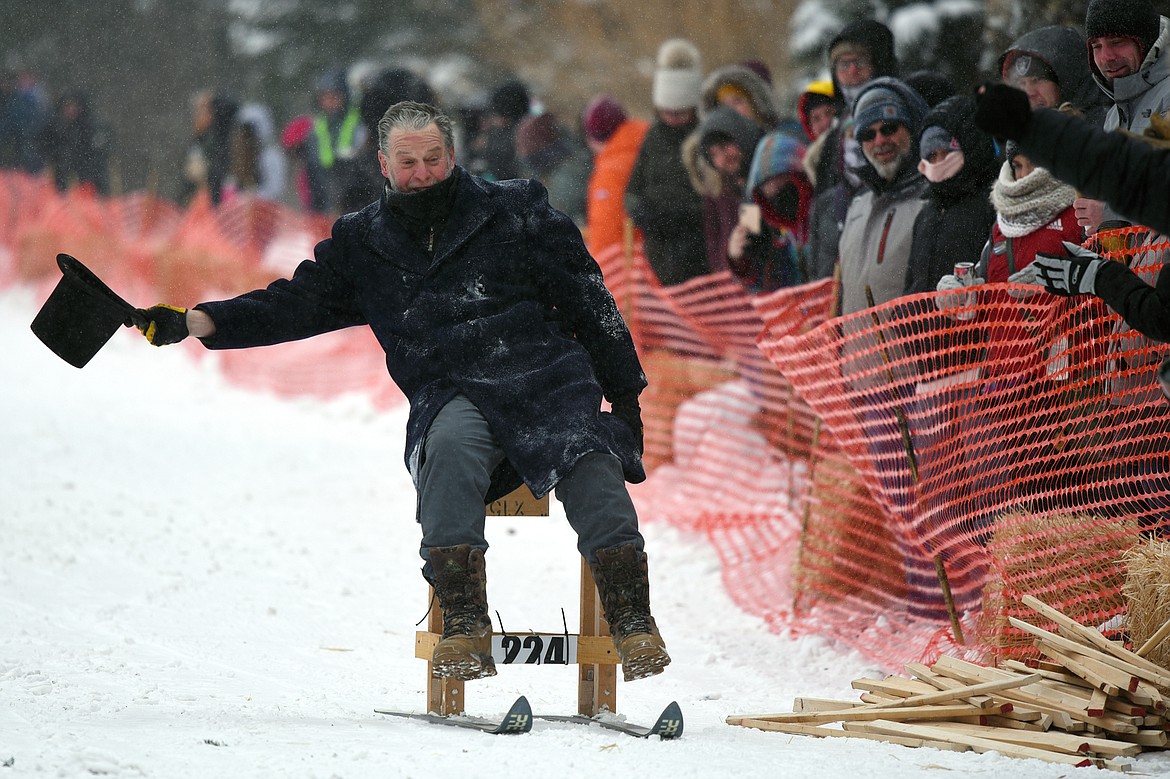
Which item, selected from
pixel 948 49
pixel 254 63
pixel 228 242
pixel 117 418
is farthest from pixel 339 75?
pixel 254 63

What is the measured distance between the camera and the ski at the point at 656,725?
430 centimetres

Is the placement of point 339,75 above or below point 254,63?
below

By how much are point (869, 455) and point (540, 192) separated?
1935mm

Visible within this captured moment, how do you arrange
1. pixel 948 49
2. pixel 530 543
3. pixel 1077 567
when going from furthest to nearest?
pixel 948 49, pixel 530 543, pixel 1077 567

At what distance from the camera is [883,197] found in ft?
21.2

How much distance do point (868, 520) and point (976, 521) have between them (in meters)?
1.00

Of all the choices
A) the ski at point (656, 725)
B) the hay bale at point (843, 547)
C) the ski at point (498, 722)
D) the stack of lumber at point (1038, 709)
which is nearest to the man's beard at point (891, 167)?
the hay bale at point (843, 547)

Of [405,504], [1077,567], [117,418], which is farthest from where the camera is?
[117,418]

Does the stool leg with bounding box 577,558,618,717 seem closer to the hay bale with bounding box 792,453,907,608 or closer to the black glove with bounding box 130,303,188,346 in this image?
the black glove with bounding box 130,303,188,346

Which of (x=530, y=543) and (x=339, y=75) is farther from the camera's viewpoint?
(x=339, y=75)

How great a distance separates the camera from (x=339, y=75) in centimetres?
1600

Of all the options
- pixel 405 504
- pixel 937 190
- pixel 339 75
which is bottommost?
pixel 405 504

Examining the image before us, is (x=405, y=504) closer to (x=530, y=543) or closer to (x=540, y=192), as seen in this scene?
(x=530, y=543)

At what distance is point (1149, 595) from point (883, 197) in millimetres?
2543
